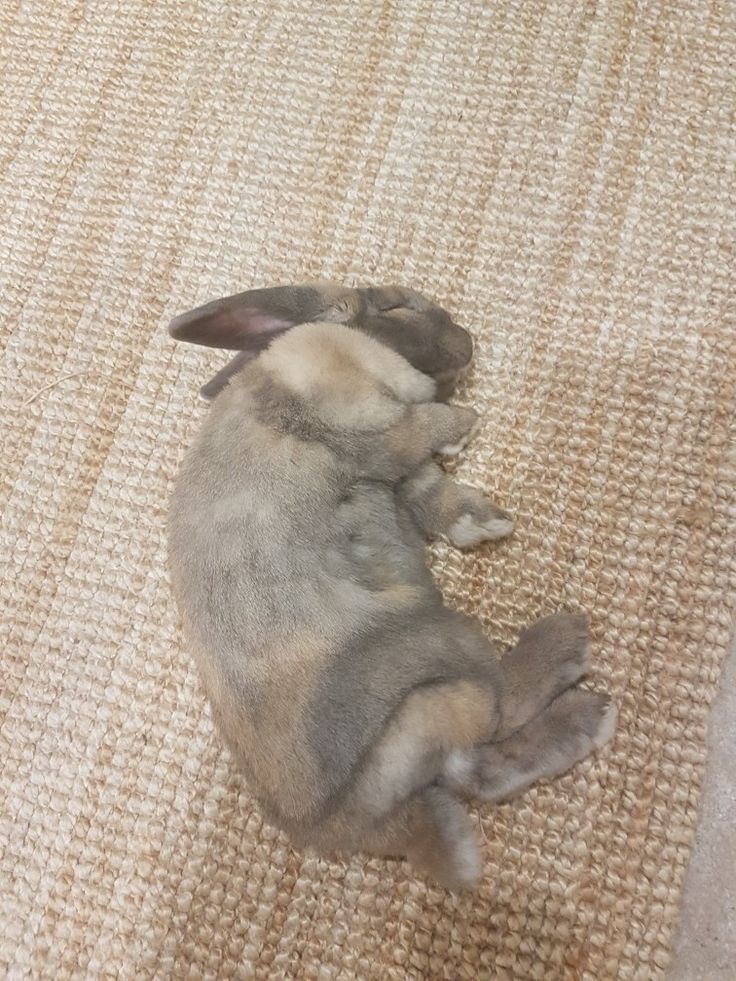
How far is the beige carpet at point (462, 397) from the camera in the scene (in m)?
1.18

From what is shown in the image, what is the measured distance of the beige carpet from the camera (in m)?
1.18

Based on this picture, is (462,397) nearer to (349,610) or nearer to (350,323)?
(350,323)

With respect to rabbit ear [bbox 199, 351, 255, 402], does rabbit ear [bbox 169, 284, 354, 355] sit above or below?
above

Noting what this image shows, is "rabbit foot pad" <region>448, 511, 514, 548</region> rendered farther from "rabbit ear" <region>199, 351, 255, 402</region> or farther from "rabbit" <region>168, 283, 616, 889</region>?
"rabbit ear" <region>199, 351, 255, 402</region>

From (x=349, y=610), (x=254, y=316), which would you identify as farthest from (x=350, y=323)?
(x=349, y=610)

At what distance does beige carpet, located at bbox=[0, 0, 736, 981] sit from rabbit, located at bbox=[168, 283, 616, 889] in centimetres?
8

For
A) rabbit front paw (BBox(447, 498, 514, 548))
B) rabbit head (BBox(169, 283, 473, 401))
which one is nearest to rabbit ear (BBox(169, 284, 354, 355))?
rabbit head (BBox(169, 283, 473, 401))

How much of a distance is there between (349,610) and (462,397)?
45 cm

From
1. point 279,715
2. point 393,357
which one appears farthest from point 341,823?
point 393,357

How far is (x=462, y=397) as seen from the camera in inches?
54.4

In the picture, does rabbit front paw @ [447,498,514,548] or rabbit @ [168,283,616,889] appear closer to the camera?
rabbit @ [168,283,616,889]

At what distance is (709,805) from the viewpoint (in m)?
1.16

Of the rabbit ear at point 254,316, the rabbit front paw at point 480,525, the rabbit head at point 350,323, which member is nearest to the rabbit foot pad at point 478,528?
the rabbit front paw at point 480,525

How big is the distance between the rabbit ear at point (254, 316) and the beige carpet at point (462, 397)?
0.20 m
